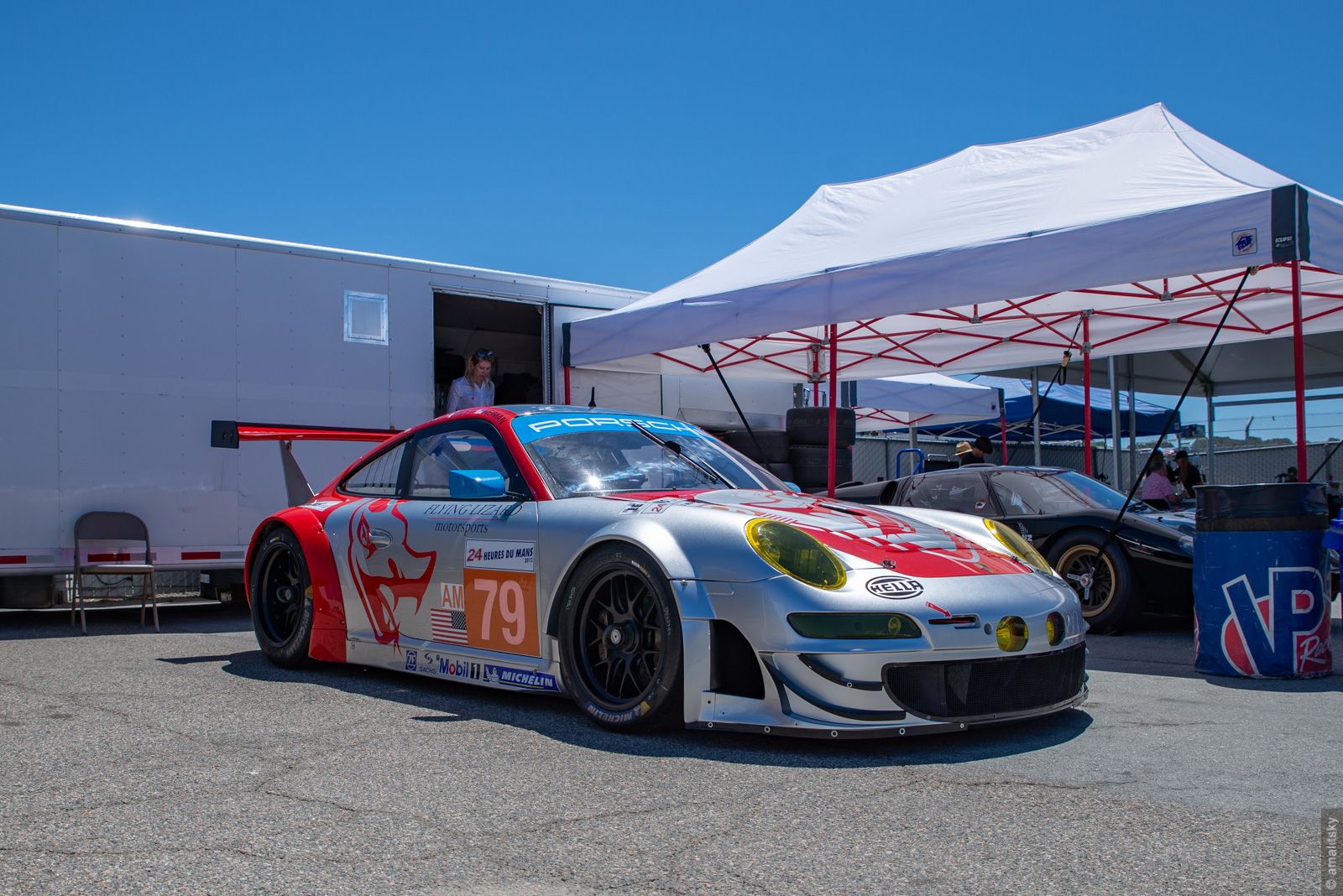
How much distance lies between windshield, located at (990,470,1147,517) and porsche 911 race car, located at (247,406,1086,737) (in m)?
3.55

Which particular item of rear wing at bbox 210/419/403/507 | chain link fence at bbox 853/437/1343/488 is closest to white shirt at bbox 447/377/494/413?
Result: rear wing at bbox 210/419/403/507

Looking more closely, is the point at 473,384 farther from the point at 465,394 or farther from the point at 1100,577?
the point at 1100,577

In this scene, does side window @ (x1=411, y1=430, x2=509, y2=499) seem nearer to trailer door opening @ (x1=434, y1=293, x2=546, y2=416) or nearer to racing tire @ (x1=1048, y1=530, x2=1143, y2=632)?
racing tire @ (x1=1048, y1=530, x2=1143, y2=632)

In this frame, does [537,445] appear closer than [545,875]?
No

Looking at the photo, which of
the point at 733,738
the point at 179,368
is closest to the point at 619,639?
the point at 733,738

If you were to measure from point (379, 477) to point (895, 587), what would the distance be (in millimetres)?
2795

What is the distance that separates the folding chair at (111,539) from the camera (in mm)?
7703

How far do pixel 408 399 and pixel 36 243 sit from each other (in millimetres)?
2799

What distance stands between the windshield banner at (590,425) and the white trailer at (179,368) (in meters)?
4.34

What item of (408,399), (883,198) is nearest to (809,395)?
(883,198)

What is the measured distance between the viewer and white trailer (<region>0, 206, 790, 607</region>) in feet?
25.3

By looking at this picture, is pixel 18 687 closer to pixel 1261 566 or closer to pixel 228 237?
pixel 228 237

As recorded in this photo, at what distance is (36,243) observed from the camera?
7809mm

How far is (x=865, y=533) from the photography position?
4055mm
